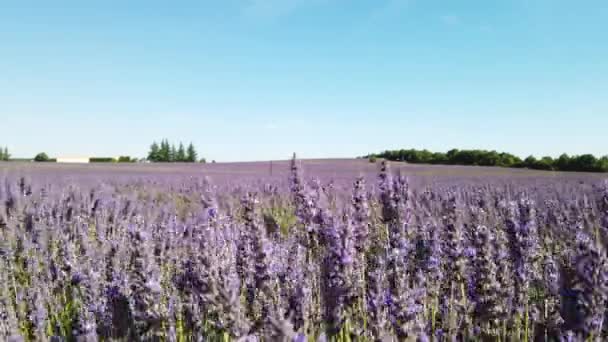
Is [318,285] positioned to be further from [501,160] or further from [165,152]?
[165,152]

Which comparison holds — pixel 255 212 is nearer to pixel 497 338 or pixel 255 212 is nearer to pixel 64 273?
pixel 497 338

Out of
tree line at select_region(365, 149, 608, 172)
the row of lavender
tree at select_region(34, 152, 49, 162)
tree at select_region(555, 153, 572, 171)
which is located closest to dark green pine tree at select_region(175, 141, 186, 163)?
tree at select_region(34, 152, 49, 162)

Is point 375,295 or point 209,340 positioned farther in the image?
point 209,340

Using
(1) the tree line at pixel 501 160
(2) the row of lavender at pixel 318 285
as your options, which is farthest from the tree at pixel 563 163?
(2) the row of lavender at pixel 318 285

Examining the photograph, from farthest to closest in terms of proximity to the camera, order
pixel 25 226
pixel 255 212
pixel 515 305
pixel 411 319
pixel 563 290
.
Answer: pixel 25 226 < pixel 515 305 < pixel 255 212 < pixel 563 290 < pixel 411 319

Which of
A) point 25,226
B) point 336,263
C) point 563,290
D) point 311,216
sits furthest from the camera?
point 25,226

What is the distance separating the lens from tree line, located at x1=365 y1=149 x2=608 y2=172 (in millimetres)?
20438

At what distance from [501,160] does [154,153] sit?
47.9 meters

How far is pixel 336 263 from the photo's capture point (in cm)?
186

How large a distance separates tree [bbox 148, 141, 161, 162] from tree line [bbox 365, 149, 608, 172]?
34.7 m

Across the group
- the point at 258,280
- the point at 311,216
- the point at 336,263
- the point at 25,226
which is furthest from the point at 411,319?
the point at 25,226

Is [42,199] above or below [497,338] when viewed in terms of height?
above

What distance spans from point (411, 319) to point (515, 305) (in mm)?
1048

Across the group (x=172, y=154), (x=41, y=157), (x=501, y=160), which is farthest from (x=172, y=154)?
(x=501, y=160)
